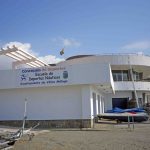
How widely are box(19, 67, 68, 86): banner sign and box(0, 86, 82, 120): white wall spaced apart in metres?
1.08

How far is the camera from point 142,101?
45375 millimetres

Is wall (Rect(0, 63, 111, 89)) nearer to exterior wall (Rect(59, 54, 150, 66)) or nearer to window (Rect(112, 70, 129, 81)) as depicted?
exterior wall (Rect(59, 54, 150, 66))

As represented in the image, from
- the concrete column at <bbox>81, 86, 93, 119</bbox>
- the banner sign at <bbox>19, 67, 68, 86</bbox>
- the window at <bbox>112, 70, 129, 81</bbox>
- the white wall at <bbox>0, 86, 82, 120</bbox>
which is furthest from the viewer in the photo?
the window at <bbox>112, 70, 129, 81</bbox>

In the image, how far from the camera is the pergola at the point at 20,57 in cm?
2107

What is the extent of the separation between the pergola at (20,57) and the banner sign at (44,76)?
5.66ft

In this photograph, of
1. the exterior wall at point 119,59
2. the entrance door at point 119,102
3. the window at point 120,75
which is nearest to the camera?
the exterior wall at point 119,59

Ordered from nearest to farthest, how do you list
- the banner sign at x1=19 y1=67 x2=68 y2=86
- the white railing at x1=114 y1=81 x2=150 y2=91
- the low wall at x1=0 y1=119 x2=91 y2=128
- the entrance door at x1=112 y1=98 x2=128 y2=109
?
1. the banner sign at x1=19 y1=67 x2=68 y2=86
2. the low wall at x1=0 y1=119 x2=91 y2=128
3. the white railing at x1=114 y1=81 x2=150 y2=91
4. the entrance door at x1=112 y1=98 x2=128 y2=109

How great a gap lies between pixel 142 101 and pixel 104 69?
2733cm

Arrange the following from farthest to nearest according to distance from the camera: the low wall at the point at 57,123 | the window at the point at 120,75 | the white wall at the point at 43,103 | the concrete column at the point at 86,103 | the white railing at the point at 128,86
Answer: the window at the point at 120,75 < the white railing at the point at 128,86 < the white wall at the point at 43,103 < the low wall at the point at 57,123 < the concrete column at the point at 86,103

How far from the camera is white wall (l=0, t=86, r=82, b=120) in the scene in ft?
68.4

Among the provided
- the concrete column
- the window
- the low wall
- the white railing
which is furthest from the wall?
the window

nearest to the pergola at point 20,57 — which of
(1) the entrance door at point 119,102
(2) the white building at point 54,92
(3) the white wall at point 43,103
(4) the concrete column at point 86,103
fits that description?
(2) the white building at point 54,92

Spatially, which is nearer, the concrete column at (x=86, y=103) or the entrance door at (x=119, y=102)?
the concrete column at (x=86, y=103)

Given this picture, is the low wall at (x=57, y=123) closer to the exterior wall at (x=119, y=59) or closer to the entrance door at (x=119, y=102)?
the exterior wall at (x=119, y=59)
